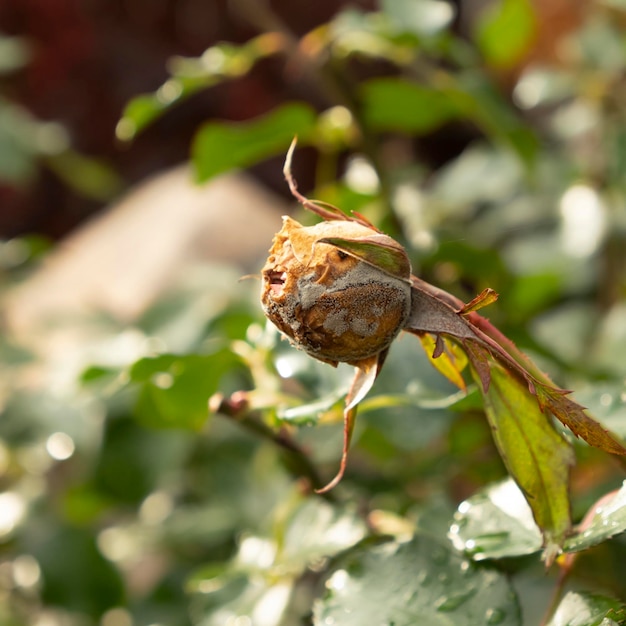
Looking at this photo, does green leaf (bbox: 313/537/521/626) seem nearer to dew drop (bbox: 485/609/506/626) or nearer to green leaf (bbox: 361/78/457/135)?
dew drop (bbox: 485/609/506/626)

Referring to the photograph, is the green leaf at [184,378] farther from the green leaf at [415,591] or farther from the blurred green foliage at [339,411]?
the green leaf at [415,591]

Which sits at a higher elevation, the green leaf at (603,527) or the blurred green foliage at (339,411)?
the green leaf at (603,527)

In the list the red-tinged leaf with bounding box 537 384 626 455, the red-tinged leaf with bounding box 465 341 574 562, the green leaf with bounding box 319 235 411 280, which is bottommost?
the red-tinged leaf with bounding box 465 341 574 562

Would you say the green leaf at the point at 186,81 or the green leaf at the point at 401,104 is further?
the green leaf at the point at 401,104

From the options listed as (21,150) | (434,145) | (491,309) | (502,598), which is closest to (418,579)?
(502,598)

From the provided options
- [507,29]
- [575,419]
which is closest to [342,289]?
[575,419]

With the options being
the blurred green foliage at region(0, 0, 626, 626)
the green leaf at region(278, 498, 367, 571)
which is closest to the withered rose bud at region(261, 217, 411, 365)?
the blurred green foliage at region(0, 0, 626, 626)

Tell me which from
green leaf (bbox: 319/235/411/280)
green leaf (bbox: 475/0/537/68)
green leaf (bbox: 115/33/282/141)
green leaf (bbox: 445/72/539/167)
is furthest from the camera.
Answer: green leaf (bbox: 475/0/537/68)

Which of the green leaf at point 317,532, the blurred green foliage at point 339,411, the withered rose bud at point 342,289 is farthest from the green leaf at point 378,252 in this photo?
the green leaf at point 317,532
